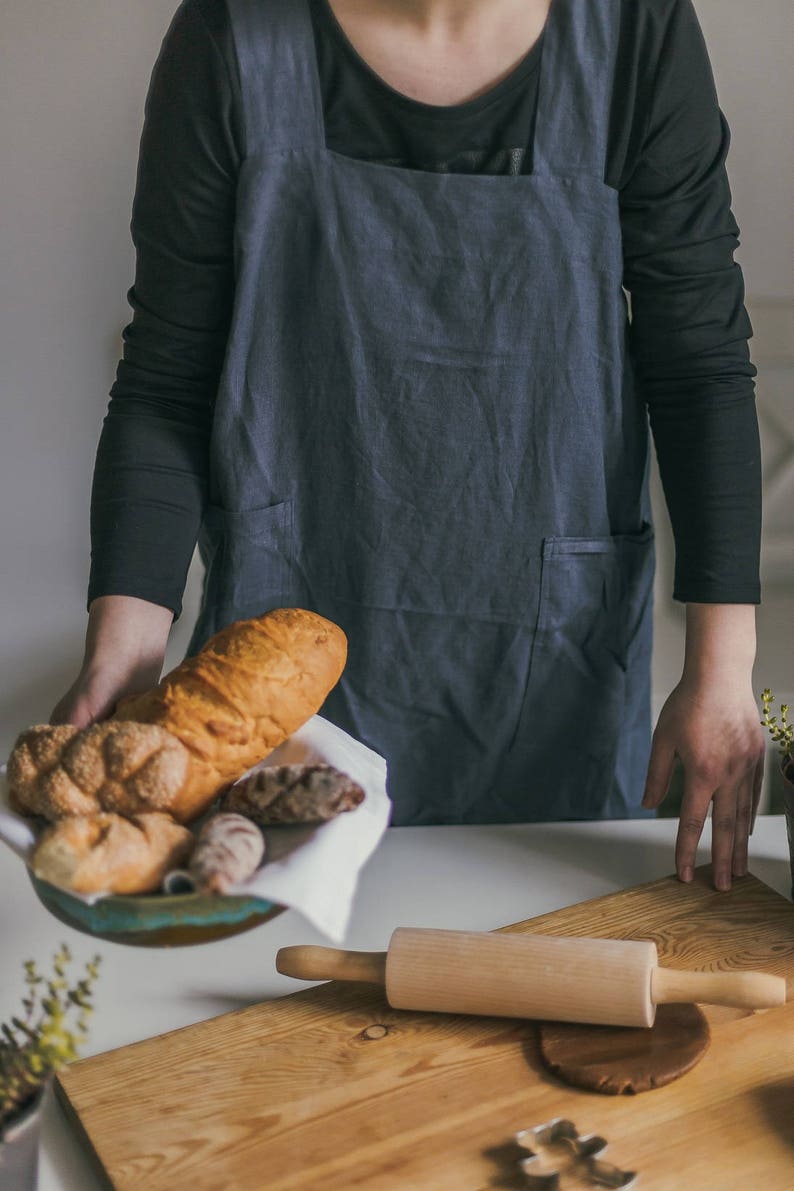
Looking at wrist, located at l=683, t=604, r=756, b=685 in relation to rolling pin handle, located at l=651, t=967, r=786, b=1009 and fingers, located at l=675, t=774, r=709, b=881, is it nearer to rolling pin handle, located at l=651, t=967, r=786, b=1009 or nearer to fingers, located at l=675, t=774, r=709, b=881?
fingers, located at l=675, t=774, r=709, b=881

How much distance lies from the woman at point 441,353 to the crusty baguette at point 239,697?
0.20m

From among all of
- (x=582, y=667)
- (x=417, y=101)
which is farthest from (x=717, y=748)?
(x=417, y=101)

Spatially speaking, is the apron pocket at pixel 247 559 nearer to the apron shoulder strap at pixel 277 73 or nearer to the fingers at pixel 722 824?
the apron shoulder strap at pixel 277 73

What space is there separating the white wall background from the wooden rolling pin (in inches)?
44.4

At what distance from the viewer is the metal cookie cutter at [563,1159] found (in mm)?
684

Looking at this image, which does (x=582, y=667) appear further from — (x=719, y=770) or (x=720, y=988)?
(x=720, y=988)

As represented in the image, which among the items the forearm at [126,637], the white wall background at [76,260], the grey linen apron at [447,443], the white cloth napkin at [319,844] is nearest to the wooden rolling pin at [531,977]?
the white cloth napkin at [319,844]

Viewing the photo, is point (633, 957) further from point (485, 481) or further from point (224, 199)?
point (224, 199)

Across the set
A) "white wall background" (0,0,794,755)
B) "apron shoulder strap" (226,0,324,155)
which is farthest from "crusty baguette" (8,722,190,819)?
"white wall background" (0,0,794,755)

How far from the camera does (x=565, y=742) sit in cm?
122

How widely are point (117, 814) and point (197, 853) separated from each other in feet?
0.20

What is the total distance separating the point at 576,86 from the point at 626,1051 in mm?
736

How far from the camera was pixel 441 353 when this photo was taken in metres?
1.08

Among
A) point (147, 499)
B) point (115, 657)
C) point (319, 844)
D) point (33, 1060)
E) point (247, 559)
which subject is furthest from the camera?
point (247, 559)
